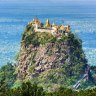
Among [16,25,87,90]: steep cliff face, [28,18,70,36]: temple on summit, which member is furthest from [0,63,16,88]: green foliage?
[28,18,70,36]: temple on summit

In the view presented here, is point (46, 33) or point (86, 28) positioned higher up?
point (46, 33)

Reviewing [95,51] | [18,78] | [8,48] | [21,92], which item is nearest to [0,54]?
[8,48]

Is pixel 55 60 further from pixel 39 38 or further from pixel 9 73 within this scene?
pixel 9 73

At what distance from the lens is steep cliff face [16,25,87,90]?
80812 millimetres

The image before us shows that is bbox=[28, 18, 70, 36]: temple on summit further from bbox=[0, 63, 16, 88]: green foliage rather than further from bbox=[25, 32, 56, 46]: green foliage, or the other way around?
bbox=[0, 63, 16, 88]: green foliage

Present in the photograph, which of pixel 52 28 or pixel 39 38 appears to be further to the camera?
pixel 39 38

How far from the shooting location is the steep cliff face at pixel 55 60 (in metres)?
80.8

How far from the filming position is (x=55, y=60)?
3219 inches

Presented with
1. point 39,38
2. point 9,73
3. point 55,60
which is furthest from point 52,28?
point 9,73

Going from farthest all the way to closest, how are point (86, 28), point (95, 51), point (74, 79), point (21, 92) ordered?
point (86, 28) → point (95, 51) → point (74, 79) → point (21, 92)

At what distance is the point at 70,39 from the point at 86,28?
93569mm

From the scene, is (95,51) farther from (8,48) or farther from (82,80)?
(82,80)

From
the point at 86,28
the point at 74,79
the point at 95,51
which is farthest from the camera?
the point at 86,28

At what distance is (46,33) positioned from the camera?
81.5 meters
